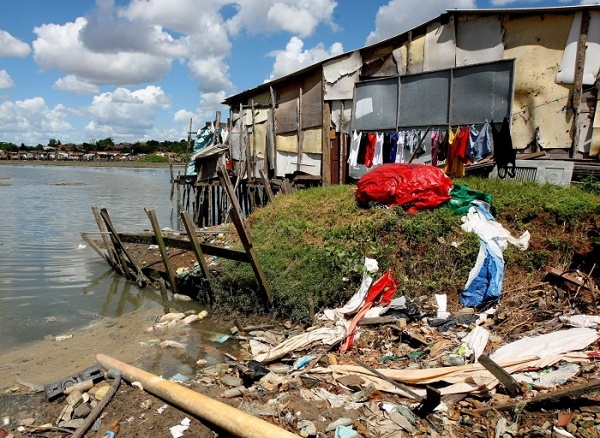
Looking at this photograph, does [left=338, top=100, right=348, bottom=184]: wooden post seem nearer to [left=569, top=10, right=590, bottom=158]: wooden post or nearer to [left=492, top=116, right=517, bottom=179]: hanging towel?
[left=492, top=116, right=517, bottom=179]: hanging towel

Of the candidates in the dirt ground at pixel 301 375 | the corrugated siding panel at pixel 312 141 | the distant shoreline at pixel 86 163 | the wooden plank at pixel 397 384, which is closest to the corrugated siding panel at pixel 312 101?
the corrugated siding panel at pixel 312 141

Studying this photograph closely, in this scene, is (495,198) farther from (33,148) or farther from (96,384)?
(33,148)

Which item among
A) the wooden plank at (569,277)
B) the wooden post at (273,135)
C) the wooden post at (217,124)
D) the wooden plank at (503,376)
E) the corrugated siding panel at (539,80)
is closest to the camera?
the wooden plank at (503,376)

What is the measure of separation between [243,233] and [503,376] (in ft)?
12.9

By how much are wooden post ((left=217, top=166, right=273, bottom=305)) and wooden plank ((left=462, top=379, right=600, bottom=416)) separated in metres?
3.74

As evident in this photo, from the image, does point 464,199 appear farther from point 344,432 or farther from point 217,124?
point 217,124

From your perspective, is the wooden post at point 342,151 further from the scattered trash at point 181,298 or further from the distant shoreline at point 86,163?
the distant shoreline at point 86,163

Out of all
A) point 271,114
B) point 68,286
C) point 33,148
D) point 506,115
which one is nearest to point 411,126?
point 506,115

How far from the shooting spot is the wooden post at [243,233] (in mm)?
6184

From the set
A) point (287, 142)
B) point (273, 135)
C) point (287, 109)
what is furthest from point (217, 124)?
point (287, 142)

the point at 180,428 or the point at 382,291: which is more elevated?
the point at 382,291

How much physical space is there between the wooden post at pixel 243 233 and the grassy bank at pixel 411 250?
239 millimetres

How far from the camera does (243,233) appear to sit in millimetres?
6488

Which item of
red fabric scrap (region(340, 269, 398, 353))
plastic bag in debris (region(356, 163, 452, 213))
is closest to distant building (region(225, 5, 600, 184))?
plastic bag in debris (region(356, 163, 452, 213))
